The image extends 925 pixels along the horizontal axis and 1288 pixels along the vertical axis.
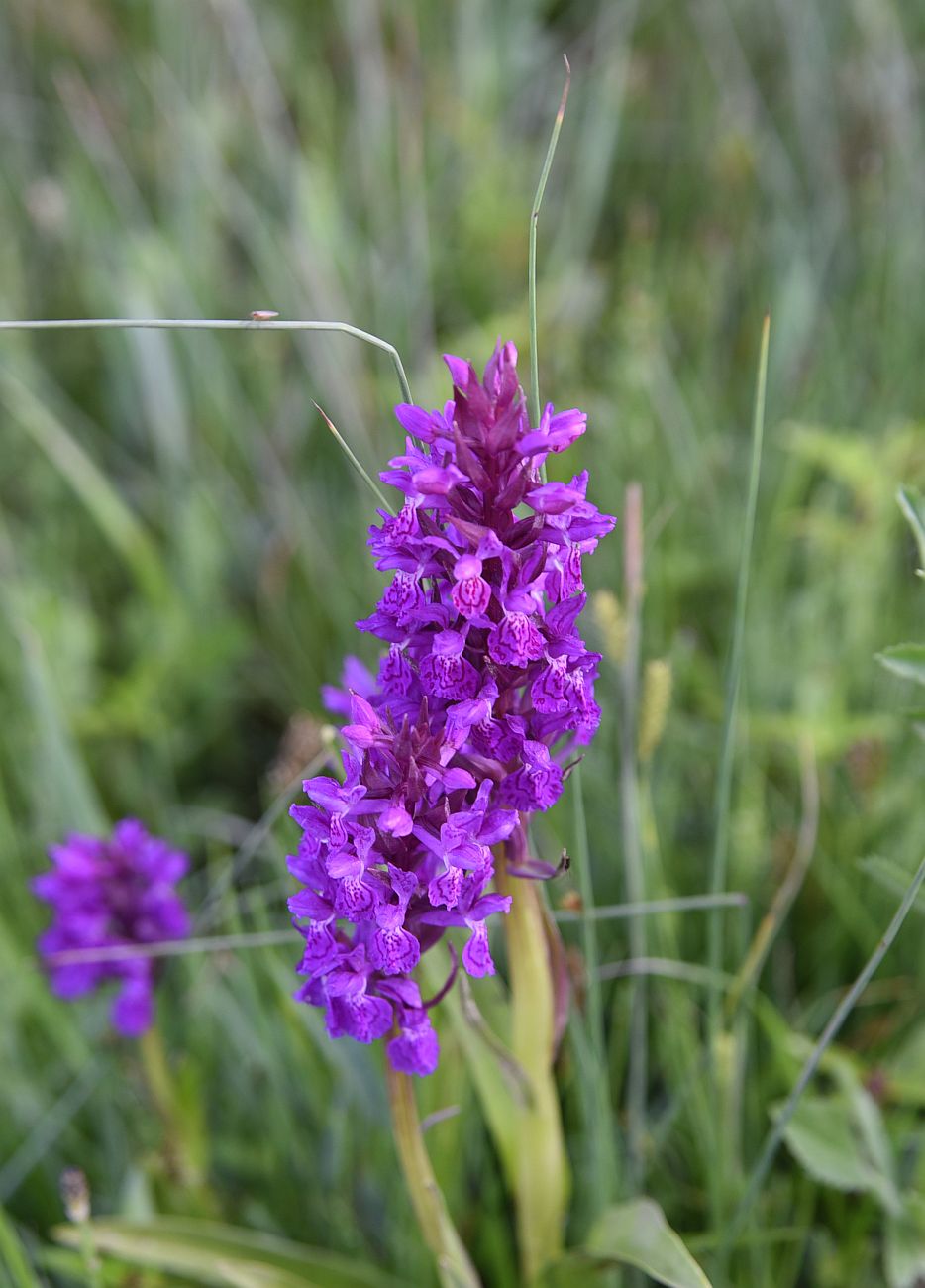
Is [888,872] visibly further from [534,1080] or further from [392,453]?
[392,453]

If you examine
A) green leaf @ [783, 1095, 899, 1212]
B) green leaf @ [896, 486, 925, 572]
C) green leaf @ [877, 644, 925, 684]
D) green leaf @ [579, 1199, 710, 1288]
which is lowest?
green leaf @ [783, 1095, 899, 1212]

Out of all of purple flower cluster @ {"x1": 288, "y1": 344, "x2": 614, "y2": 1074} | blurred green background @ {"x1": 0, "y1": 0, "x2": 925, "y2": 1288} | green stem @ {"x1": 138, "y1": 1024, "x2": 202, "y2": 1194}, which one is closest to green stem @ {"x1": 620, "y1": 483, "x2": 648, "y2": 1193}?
blurred green background @ {"x1": 0, "y1": 0, "x2": 925, "y2": 1288}

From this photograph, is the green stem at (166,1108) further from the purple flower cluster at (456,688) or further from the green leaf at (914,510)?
the green leaf at (914,510)

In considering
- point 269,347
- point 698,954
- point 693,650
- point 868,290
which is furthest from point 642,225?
point 698,954

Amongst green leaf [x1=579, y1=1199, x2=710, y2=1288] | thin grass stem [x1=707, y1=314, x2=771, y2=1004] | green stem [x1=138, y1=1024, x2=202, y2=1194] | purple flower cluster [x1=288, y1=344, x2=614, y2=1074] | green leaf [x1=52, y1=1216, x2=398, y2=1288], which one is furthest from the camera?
green stem [x1=138, y1=1024, x2=202, y2=1194]

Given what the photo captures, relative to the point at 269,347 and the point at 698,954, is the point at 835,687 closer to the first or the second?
the point at 698,954

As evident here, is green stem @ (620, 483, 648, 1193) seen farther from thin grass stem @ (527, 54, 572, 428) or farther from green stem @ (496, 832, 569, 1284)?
thin grass stem @ (527, 54, 572, 428)

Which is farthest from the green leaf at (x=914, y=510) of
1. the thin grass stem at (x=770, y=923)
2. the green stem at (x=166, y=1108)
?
the green stem at (x=166, y=1108)

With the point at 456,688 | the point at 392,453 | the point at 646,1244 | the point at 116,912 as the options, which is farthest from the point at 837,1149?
the point at 392,453
